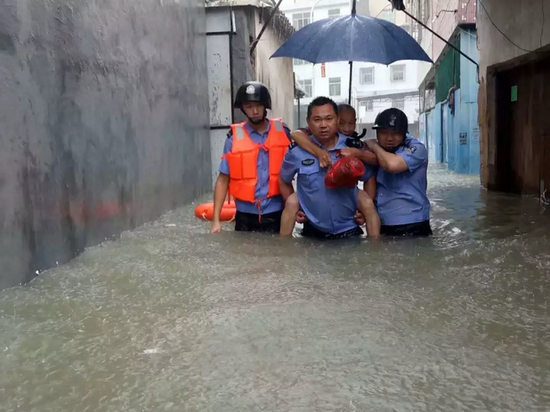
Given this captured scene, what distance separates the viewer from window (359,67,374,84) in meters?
39.5

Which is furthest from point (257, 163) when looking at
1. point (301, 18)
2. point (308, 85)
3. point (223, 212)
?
point (301, 18)

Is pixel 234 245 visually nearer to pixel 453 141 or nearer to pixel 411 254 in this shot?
pixel 411 254

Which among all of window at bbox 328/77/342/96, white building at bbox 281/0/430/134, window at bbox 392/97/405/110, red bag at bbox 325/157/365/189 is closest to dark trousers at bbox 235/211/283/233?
red bag at bbox 325/157/365/189

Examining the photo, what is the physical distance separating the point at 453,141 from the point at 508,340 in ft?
41.3

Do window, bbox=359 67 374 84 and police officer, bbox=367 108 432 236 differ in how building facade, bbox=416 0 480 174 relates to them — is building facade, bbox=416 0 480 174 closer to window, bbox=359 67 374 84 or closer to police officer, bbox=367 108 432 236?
police officer, bbox=367 108 432 236

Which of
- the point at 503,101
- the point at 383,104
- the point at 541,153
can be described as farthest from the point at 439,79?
the point at 383,104

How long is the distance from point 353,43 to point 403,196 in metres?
2.26

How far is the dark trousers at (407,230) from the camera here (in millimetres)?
4797

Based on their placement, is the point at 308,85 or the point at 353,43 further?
the point at 308,85

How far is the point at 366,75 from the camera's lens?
39.7m

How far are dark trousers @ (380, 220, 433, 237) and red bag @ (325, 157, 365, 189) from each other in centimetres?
58

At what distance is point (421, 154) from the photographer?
4562mm

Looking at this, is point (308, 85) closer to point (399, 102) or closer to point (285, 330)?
point (399, 102)

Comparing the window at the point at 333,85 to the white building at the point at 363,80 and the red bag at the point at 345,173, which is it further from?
the red bag at the point at 345,173
